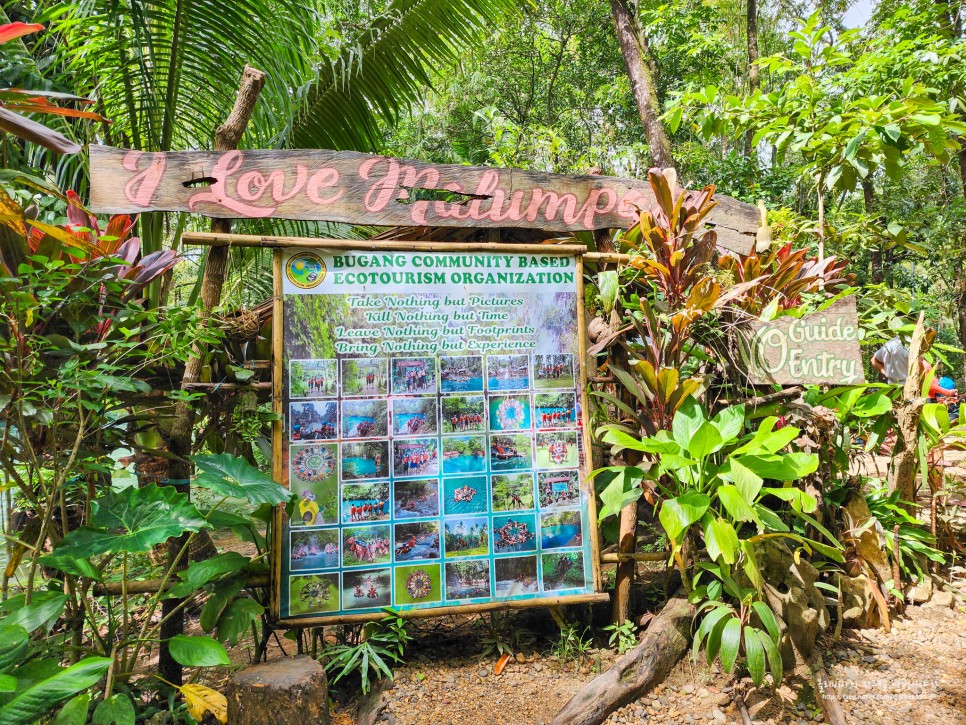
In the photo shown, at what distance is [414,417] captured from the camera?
288 cm

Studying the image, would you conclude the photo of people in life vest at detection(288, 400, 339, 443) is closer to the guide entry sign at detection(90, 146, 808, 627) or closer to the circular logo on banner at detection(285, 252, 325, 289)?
the guide entry sign at detection(90, 146, 808, 627)

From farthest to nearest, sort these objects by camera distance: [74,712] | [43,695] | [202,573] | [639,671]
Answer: [639,671]
[202,573]
[74,712]
[43,695]

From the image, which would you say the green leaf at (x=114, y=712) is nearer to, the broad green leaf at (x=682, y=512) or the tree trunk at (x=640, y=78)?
the broad green leaf at (x=682, y=512)

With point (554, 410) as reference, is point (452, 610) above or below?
below

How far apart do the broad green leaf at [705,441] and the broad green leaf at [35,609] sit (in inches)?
99.6

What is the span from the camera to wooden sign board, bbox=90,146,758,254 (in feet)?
8.96

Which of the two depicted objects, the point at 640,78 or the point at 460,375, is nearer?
the point at 460,375

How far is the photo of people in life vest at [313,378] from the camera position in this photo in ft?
9.18

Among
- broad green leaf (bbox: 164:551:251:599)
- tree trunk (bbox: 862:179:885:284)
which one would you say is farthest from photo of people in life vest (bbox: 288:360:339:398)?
tree trunk (bbox: 862:179:885:284)

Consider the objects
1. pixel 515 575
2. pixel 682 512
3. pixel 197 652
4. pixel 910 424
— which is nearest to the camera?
pixel 197 652

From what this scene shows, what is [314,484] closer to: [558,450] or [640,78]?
[558,450]

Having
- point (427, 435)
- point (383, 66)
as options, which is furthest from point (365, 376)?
point (383, 66)

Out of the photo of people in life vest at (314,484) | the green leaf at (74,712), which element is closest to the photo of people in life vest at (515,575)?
the photo of people in life vest at (314,484)

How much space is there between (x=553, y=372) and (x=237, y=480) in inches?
62.3
